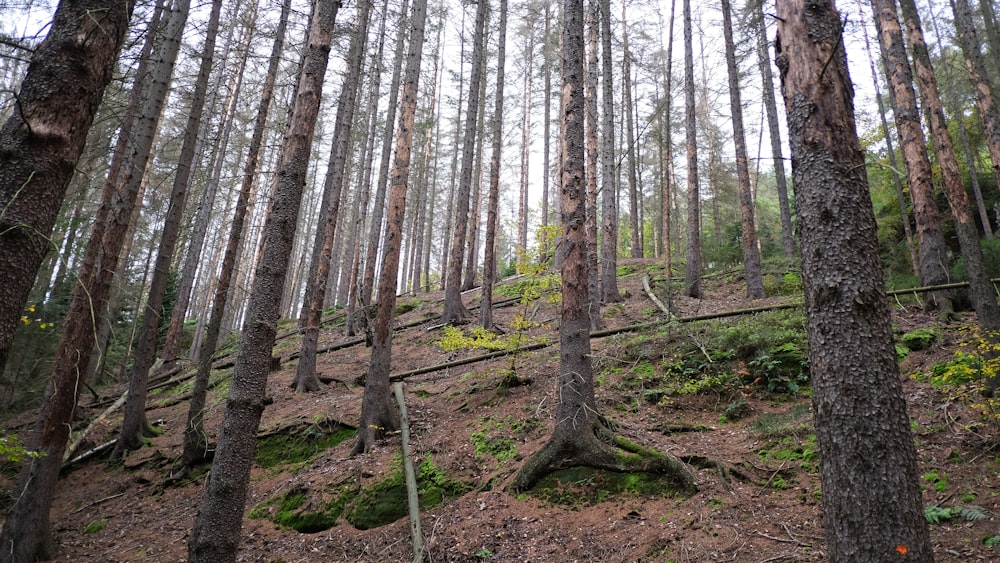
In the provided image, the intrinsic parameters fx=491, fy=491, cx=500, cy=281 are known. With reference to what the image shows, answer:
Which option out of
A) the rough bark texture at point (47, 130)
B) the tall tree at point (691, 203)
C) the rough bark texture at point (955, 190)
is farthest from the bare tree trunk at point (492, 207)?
the rough bark texture at point (47, 130)

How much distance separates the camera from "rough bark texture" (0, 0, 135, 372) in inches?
87.2

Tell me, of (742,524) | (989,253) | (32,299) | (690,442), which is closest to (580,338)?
(690,442)

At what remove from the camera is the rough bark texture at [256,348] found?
13.6 feet

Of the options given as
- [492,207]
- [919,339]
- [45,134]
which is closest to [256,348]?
[45,134]

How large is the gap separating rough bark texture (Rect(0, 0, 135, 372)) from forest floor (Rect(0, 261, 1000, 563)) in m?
4.44

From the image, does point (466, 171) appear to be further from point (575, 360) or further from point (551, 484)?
point (551, 484)

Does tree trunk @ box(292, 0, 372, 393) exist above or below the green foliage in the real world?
above

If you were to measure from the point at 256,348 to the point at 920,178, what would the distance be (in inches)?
383

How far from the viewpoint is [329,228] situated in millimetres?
12664

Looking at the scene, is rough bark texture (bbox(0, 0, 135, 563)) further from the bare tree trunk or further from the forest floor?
the bare tree trunk

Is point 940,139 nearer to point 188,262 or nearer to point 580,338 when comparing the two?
point 580,338

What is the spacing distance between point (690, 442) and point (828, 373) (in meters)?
3.51

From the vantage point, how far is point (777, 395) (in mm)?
7016

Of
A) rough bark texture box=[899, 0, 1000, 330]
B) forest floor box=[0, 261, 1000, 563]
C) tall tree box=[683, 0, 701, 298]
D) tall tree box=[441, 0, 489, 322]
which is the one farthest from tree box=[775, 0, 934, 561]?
tall tree box=[683, 0, 701, 298]
